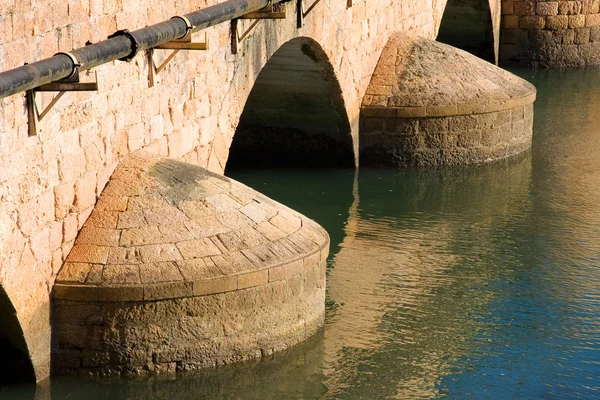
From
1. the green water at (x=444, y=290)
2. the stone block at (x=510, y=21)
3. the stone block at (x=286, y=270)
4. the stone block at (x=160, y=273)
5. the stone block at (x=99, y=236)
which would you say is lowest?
the green water at (x=444, y=290)

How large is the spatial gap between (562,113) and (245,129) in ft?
16.3

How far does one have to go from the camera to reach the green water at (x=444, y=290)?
27.1 feet

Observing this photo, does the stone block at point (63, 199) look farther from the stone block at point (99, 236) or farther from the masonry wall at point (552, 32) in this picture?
the masonry wall at point (552, 32)

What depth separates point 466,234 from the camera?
1183 centimetres

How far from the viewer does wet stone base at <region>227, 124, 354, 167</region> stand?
1418 centimetres

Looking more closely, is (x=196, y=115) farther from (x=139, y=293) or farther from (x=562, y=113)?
(x=562, y=113)

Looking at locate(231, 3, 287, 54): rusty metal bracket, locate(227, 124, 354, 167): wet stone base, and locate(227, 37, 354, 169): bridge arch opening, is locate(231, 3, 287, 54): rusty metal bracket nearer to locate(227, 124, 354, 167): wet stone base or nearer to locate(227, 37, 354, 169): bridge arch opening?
locate(227, 37, 354, 169): bridge arch opening

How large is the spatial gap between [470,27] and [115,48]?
1338cm

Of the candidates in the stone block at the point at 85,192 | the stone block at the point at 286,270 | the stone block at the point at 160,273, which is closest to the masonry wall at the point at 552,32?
the stone block at the point at 286,270

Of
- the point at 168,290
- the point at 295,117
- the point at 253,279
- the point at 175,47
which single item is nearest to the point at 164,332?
the point at 168,290

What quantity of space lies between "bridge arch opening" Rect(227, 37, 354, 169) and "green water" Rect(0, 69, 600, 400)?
0.92ft

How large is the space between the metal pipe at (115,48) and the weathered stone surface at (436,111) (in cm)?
438

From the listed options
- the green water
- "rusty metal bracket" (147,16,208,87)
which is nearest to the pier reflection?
the green water

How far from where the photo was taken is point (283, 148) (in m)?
14.5
